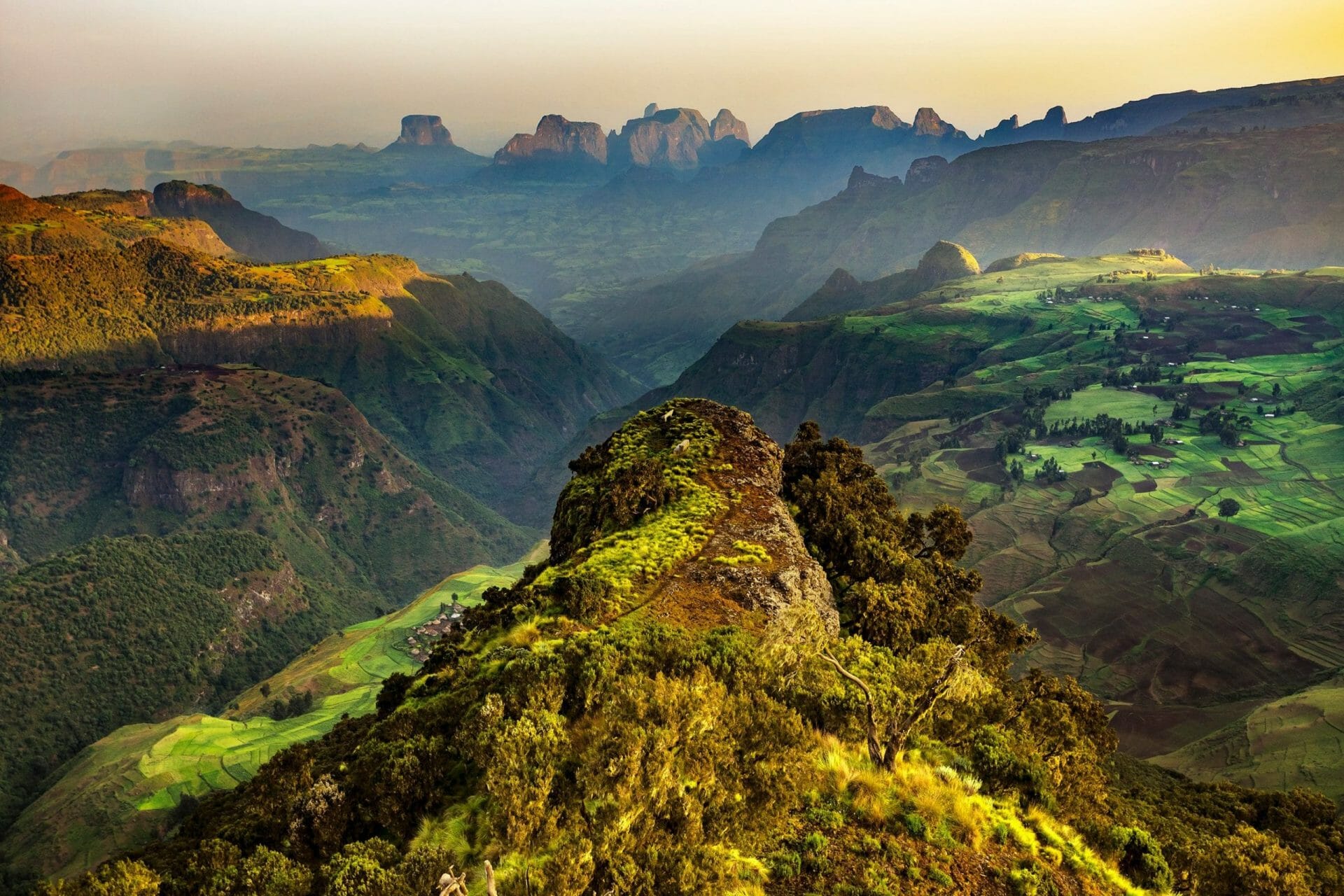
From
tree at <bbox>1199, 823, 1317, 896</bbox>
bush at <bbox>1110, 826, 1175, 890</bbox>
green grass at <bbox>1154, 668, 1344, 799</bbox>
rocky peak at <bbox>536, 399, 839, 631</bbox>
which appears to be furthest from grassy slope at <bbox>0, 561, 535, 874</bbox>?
green grass at <bbox>1154, 668, 1344, 799</bbox>

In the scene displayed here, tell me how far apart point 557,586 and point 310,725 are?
119m

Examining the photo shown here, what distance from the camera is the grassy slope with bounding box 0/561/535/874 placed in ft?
356

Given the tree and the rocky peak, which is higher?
the rocky peak

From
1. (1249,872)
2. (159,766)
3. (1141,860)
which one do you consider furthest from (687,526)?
(159,766)

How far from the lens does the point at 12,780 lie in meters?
135

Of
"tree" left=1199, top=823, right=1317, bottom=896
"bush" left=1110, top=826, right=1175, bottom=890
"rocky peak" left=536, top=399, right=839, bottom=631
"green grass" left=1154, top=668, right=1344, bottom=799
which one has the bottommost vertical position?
"green grass" left=1154, top=668, right=1344, bottom=799

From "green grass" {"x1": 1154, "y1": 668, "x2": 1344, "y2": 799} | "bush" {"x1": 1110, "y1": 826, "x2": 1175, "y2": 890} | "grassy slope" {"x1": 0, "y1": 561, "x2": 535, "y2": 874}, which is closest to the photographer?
"bush" {"x1": 1110, "y1": 826, "x2": 1175, "y2": 890}

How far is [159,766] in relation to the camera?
11875 cm

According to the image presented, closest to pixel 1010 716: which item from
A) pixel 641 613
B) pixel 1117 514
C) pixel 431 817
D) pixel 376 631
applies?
pixel 641 613

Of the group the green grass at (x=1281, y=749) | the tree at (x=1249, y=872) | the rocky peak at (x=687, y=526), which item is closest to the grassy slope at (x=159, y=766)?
the rocky peak at (x=687, y=526)

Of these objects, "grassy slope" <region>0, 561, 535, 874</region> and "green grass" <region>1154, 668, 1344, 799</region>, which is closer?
"green grass" <region>1154, 668, 1344, 799</region>

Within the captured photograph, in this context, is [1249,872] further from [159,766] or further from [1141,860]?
[159,766]

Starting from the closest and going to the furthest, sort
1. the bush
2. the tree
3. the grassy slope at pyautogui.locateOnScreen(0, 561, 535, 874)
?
1. the bush
2. the tree
3. the grassy slope at pyautogui.locateOnScreen(0, 561, 535, 874)

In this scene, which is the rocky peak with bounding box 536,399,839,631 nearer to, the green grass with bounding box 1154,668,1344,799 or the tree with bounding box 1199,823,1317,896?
the tree with bounding box 1199,823,1317,896
